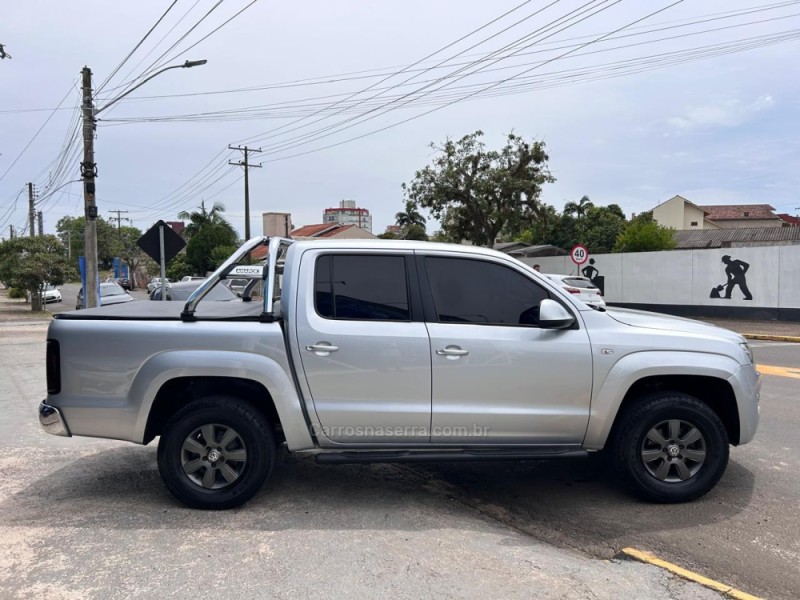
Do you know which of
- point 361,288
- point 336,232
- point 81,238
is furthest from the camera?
point 81,238

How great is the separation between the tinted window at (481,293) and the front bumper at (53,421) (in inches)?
106

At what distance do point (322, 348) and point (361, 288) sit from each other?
1.70ft

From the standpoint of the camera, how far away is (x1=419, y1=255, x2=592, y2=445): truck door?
167 inches

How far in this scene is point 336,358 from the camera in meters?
4.21

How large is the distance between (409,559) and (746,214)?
294ft

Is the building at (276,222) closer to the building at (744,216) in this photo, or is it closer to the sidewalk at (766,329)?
the sidewalk at (766,329)

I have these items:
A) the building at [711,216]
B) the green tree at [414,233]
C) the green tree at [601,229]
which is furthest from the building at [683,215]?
the green tree at [414,233]

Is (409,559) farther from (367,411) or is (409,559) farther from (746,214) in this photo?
(746,214)

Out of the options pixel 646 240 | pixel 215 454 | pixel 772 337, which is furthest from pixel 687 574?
pixel 646 240

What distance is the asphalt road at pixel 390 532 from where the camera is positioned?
3309 mm

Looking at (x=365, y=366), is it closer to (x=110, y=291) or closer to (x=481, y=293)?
(x=481, y=293)

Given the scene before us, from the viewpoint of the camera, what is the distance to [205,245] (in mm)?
57625

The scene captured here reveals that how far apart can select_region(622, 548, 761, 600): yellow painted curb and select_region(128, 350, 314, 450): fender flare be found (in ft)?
7.27

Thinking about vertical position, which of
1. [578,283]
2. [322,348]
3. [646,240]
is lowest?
[322,348]
